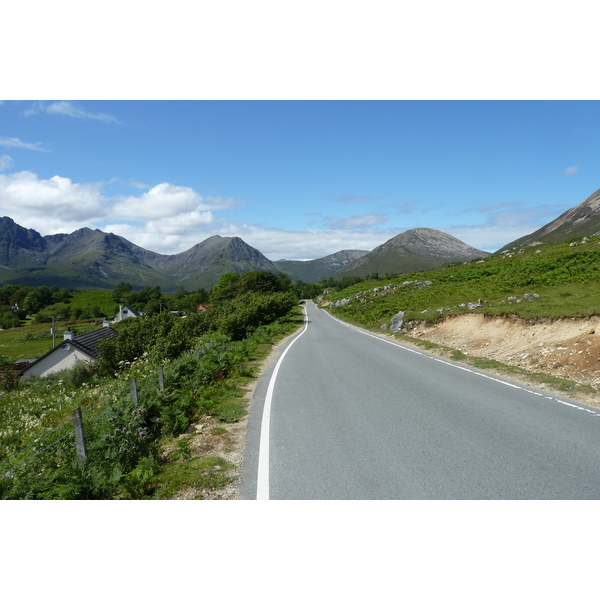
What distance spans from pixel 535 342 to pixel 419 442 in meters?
10.4

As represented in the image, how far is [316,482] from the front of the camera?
186 inches

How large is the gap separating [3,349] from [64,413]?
3073 inches

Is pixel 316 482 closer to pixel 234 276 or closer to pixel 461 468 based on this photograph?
pixel 461 468

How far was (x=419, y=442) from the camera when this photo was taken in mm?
5973

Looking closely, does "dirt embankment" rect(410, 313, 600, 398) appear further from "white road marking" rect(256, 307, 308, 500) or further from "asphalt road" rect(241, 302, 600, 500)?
"white road marking" rect(256, 307, 308, 500)

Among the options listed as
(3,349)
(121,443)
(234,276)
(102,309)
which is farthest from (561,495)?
(102,309)

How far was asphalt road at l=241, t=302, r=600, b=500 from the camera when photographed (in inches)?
178

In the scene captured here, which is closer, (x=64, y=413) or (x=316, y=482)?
(x=316, y=482)

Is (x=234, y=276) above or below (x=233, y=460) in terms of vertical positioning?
above

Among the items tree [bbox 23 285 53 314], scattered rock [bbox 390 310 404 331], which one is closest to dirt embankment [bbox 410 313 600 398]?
scattered rock [bbox 390 310 404 331]

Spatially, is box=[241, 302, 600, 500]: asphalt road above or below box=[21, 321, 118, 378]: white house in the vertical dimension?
above

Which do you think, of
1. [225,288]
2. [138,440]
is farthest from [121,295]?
[138,440]

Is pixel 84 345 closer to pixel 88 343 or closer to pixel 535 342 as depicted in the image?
pixel 88 343

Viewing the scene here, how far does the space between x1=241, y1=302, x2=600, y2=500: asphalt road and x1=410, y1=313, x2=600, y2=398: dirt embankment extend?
213cm
